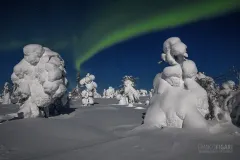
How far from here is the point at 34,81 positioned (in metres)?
11.4

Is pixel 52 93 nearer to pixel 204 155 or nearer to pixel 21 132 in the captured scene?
pixel 21 132

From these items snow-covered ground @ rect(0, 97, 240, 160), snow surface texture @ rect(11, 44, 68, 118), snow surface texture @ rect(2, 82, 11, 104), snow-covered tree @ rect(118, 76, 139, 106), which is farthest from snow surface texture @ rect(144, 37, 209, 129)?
snow surface texture @ rect(2, 82, 11, 104)

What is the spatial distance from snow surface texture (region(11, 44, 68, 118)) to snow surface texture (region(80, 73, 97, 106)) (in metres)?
13.6

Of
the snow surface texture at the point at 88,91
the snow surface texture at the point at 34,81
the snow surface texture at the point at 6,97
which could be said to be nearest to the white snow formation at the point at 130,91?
the snow surface texture at the point at 88,91

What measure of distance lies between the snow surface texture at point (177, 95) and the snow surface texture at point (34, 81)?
16.6 ft

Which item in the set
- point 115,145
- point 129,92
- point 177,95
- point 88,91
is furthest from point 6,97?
point 115,145

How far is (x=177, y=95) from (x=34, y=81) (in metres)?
7.10

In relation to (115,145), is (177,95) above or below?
above

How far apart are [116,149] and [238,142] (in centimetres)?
282

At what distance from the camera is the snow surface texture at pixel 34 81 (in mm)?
11055

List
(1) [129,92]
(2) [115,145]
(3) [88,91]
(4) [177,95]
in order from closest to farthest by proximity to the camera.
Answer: (2) [115,145], (4) [177,95], (3) [88,91], (1) [129,92]

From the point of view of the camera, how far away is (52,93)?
11.3 metres

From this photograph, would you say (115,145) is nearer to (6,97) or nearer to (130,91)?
(130,91)

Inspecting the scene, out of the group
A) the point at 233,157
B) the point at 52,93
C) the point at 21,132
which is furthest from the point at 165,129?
the point at 52,93
